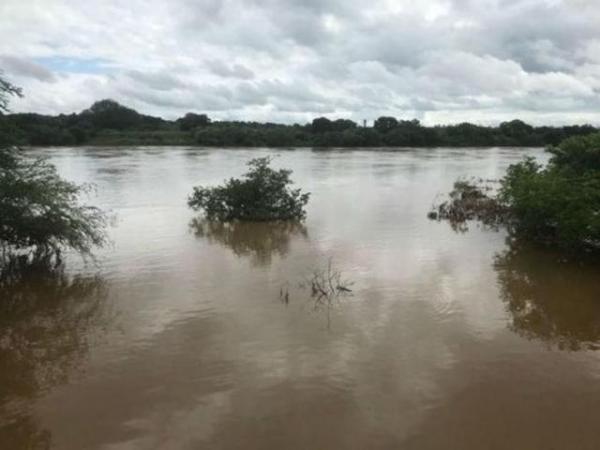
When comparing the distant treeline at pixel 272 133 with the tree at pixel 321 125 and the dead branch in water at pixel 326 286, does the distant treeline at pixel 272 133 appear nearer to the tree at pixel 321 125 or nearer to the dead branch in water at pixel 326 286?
the tree at pixel 321 125

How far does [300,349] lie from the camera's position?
33.8 ft

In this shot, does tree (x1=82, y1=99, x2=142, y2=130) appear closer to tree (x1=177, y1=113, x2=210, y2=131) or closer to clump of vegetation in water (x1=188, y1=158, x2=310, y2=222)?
tree (x1=177, y1=113, x2=210, y2=131)

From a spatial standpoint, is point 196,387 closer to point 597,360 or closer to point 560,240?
point 597,360

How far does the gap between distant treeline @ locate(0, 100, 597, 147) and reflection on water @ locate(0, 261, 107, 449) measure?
7185 centimetres

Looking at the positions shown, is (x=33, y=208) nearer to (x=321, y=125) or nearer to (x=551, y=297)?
(x=551, y=297)

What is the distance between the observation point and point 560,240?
1705 centimetres

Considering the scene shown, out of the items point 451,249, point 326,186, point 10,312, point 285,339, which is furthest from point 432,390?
point 326,186

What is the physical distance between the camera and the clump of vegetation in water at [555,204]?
1589 cm

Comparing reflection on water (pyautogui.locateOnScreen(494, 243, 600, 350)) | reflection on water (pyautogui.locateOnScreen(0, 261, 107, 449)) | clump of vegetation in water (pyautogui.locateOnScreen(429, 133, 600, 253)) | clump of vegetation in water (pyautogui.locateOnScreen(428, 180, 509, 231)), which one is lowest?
reflection on water (pyautogui.locateOnScreen(0, 261, 107, 449))

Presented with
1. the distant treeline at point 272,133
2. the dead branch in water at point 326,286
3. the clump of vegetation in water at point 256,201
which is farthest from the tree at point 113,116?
the dead branch in water at point 326,286

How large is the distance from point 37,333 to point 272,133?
84868 mm

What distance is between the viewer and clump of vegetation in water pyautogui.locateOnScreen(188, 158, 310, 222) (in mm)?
22906

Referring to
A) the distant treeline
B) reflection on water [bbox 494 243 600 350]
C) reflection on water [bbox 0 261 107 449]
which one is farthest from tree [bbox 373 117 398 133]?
reflection on water [bbox 0 261 107 449]

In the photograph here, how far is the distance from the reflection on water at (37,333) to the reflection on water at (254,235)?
4.97 m
